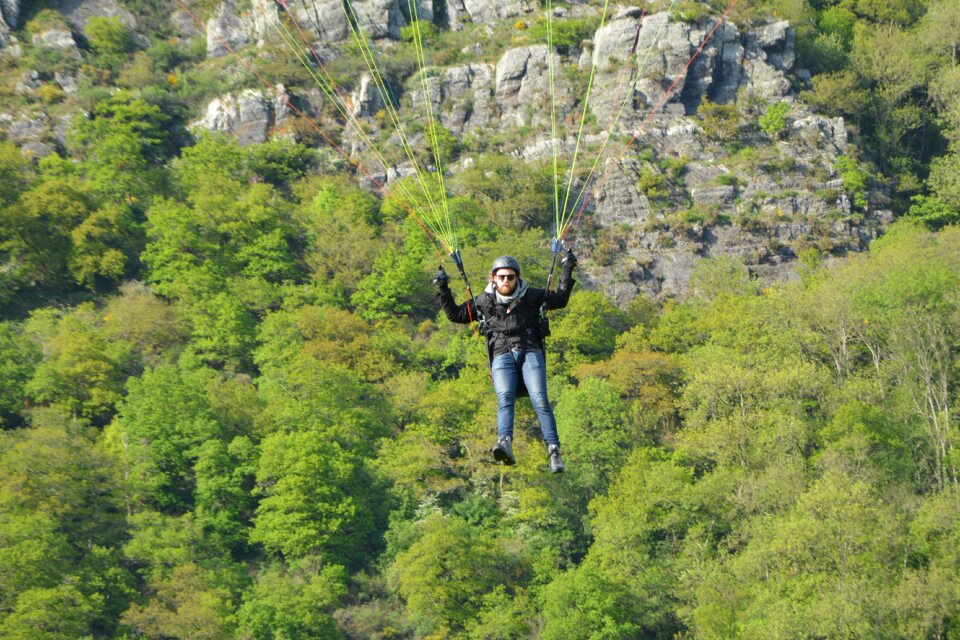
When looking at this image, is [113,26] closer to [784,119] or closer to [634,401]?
[784,119]

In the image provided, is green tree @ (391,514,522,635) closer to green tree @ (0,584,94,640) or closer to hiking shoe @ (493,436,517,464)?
green tree @ (0,584,94,640)

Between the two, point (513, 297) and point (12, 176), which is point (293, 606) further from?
point (12, 176)

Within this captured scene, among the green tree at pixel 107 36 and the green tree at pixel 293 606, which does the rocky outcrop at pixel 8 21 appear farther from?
the green tree at pixel 293 606

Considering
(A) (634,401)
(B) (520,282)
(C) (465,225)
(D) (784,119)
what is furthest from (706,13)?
(B) (520,282)

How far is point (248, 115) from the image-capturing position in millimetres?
95000

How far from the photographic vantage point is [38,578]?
147 ft

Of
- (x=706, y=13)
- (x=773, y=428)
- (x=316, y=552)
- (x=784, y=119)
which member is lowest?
(x=316, y=552)

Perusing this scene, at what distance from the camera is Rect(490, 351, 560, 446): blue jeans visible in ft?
56.2

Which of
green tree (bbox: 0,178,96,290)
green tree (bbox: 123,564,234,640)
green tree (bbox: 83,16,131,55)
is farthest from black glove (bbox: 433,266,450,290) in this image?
green tree (bbox: 83,16,131,55)

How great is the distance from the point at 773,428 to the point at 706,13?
52127 millimetres

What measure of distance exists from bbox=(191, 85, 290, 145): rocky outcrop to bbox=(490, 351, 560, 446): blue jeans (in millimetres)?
78898

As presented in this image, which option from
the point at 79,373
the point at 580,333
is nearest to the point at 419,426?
the point at 580,333

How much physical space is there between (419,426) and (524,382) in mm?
42639

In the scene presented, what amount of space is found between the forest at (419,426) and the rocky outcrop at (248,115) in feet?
16.6
